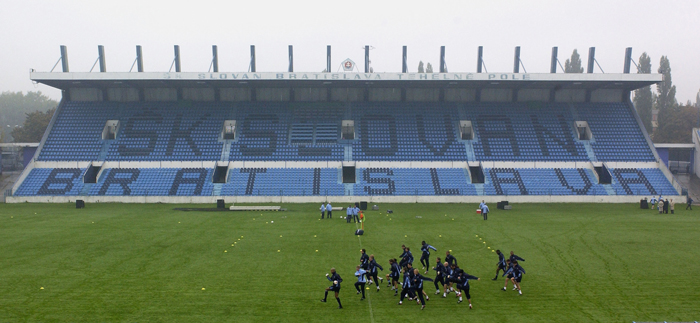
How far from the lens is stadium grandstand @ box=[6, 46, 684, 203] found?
1564 inches

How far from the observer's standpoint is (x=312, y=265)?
691 inches

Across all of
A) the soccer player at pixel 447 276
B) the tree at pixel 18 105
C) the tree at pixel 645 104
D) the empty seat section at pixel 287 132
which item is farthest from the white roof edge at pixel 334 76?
the tree at pixel 18 105

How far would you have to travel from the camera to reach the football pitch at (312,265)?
12.7 meters

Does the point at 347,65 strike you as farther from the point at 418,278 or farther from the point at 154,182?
the point at 418,278

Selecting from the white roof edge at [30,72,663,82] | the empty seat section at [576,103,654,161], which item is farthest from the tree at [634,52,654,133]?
the white roof edge at [30,72,663,82]

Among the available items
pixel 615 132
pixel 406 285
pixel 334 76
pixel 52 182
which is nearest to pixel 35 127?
pixel 52 182

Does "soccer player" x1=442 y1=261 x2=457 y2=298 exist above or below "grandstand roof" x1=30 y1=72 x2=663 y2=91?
below

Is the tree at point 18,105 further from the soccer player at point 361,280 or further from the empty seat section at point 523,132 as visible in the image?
the soccer player at point 361,280

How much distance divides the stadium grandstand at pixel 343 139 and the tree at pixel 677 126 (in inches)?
1122

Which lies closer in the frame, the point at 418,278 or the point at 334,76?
the point at 418,278

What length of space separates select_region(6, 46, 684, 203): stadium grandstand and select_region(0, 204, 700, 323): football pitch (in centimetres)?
971

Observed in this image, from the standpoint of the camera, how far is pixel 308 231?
24.7 m

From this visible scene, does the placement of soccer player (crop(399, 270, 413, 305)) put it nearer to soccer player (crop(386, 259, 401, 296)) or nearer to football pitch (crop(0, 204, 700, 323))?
football pitch (crop(0, 204, 700, 323))

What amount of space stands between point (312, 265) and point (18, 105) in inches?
6719
